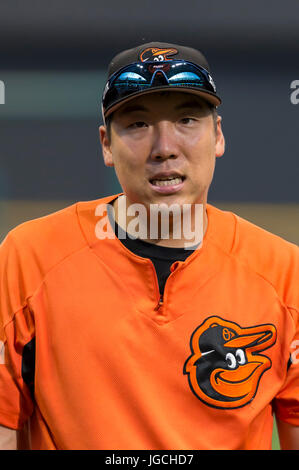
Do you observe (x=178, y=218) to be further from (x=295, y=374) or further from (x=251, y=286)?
(x=295, y=374)

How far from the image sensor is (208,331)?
54.8 inches

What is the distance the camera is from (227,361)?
4.59ft

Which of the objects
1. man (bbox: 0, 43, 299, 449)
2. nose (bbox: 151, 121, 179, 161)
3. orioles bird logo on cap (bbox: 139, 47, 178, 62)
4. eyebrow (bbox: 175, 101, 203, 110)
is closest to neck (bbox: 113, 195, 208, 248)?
man (bbox: 0, 43, 299, 449)

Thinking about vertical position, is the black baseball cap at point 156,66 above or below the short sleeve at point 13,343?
above

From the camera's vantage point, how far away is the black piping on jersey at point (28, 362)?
139 cm

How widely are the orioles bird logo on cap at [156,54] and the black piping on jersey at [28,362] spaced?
2.42 ft

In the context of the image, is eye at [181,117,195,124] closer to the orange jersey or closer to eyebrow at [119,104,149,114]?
eyebrow at [119,104,149,114]

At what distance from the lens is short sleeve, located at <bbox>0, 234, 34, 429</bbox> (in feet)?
4.51

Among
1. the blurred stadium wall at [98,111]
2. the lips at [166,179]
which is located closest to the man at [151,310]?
the lips at [166,179]

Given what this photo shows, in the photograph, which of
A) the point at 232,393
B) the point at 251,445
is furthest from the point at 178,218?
the point at 251,445

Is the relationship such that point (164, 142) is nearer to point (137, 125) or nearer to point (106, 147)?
point (137, 125)

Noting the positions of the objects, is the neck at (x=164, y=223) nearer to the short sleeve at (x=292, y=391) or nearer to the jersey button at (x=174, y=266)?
the jersey button at (x=174, y=266)

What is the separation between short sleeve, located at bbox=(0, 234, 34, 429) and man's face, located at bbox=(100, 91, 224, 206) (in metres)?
0.37

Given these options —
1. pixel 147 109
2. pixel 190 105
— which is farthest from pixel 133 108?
pixel 190 105
